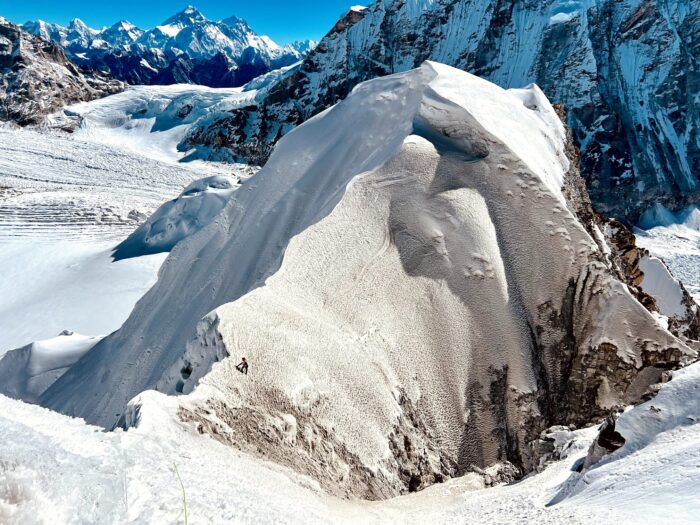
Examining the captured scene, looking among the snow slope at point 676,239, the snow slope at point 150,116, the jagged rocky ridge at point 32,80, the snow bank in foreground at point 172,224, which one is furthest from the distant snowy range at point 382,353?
the jagged rocky ridge at point 32,80

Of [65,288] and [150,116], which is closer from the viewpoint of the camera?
[65,288]

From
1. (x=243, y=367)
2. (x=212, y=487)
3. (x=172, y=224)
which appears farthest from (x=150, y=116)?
(x=212, y=487)

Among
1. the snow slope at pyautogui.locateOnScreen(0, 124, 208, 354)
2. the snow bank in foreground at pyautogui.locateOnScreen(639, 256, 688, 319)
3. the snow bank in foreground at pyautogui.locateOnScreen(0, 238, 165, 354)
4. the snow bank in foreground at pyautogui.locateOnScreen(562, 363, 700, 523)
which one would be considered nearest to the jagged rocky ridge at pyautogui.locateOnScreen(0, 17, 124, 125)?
the snow slope at pyautogui.locateOnScreen(0, 124, 208, 354)

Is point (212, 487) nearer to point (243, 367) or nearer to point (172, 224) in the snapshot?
point (243, 367)

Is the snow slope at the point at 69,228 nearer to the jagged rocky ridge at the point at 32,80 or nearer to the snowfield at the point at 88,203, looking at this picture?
the snowfield at the point at 88,203

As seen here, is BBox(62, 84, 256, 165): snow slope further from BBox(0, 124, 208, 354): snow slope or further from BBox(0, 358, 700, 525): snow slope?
BBox(0, 358, 700, 525): snow slope

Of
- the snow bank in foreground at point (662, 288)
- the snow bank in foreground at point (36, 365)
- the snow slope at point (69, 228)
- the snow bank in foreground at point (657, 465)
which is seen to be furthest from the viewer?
the snow slope at point (69, 228)
